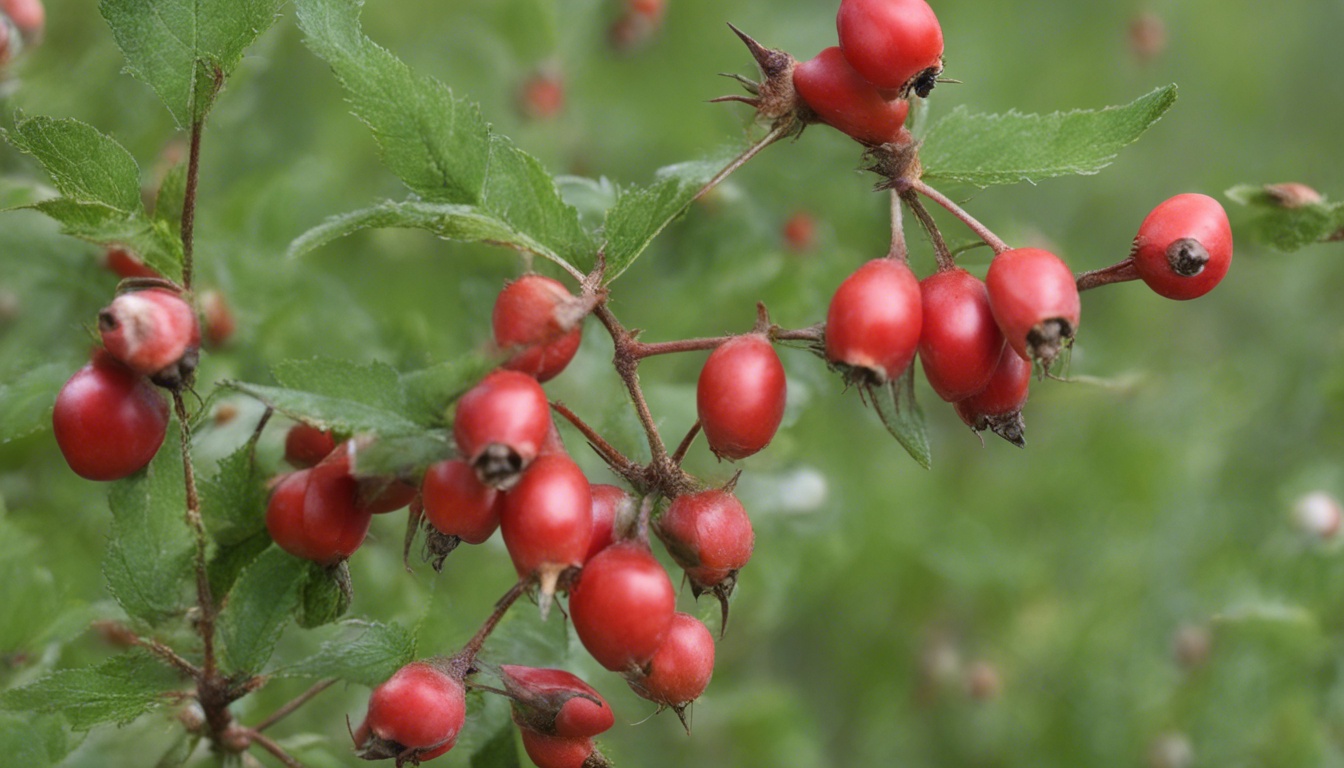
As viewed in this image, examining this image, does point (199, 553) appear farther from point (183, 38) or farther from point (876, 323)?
point (876, 323)

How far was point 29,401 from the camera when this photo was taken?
1179mm

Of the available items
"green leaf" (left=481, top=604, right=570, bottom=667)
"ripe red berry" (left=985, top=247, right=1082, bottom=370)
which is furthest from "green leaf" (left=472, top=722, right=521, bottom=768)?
"ripe red berry" (left=985, top=247, right=1082, bottom=370)

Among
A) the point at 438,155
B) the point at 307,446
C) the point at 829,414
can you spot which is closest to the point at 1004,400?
the point at 438,155

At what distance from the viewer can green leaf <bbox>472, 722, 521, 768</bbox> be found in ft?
3.67

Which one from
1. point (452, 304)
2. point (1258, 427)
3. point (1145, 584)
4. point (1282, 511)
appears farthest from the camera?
point (1258, 427)

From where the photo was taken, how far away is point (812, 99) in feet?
3.19

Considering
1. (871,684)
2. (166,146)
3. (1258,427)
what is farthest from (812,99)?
(1258,427)

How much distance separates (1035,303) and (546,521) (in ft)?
1.25

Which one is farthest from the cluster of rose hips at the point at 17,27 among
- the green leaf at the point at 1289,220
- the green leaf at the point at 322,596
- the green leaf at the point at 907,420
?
the green leaf at the point at 1289,220

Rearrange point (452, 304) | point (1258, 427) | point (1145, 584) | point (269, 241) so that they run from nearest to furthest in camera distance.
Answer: point (269, 241)
point (452, 304)
point (1145, 584)
point (1258, 427)

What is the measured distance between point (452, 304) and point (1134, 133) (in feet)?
4.67

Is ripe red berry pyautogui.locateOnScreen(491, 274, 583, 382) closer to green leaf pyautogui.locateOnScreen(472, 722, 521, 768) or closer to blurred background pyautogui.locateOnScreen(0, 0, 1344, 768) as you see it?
blurred background pyautogui.locateOnScreen(0, 0, 1344, 768)

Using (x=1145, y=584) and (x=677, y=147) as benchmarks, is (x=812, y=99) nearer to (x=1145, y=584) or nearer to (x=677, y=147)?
(x=677, y=147)

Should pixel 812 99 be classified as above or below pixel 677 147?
above
